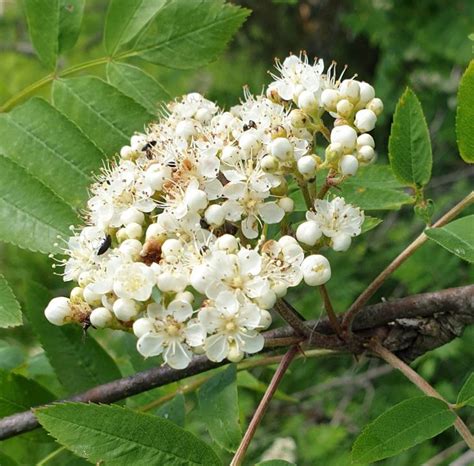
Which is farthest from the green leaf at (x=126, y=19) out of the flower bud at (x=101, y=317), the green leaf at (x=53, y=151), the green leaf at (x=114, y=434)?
the green leaf at (x=114, y=434)

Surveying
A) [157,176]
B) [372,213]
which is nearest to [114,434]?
[157,176]

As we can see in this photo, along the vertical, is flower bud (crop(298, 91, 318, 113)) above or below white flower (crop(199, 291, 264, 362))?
above

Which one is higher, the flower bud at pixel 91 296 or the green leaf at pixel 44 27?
the green leaf at pixel 44 27

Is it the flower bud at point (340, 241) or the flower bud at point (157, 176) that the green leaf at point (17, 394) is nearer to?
the flower bud at point (157, 176)

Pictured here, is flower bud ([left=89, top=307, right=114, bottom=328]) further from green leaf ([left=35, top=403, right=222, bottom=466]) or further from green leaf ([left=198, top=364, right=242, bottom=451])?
green leaf ([left=198, top=364, right=242, bottom=451])

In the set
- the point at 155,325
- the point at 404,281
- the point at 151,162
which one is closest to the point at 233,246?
the point at 155,325

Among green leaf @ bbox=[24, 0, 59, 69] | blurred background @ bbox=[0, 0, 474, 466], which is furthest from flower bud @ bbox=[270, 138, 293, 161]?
blurred background @ bbox=[0, 0, 474, 466]

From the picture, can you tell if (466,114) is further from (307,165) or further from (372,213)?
(372,213)
